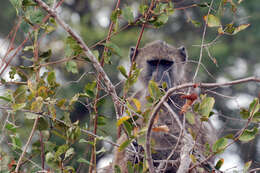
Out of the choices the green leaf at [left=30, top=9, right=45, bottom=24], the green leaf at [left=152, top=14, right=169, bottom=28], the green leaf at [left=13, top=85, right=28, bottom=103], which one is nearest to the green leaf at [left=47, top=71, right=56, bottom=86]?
the green leaf at [left=13, top=85, right=28, bottom=103]

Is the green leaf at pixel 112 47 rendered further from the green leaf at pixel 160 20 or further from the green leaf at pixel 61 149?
the green leaf at pixel 61 149

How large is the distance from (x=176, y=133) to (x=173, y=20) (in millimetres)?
5913

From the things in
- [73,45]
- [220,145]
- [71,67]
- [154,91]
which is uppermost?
[73,45]

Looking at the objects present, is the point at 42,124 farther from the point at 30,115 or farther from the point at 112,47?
the point at 112,47

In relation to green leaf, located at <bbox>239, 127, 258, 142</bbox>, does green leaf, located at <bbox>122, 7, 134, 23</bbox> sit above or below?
above

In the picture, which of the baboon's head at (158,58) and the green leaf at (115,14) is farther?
the baboon's head at (158,58)

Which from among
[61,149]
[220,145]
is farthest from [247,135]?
[61,149]

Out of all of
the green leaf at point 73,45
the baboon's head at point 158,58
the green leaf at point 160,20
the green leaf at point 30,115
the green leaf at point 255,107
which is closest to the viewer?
the green leaf at point 255,107

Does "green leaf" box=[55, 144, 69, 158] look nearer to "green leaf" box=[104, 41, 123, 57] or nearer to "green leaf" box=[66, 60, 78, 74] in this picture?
"green leaf" box=[66, 60, 78, 74]

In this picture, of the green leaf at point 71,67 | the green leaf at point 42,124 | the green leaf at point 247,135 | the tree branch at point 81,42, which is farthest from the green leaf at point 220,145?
the green leaf at point 42,124

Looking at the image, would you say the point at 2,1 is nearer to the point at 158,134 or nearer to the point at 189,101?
the point at 158,134

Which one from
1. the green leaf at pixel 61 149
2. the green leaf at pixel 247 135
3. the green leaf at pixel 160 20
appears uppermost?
the green leaf at pixel 160 20

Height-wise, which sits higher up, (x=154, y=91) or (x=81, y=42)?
(x=81, y=42)

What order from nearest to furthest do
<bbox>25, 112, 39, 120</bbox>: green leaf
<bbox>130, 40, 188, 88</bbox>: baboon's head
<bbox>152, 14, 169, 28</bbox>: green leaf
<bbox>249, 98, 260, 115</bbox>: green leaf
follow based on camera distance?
<bbox>249, 98, 260, 115</bbox>: green leaf < <bbox>25, 112, 39, 120</bbox>: green leaf < <bbox>152, 14, 169, 28</bbox>: green leaf < <bbox>130, 40, 188, 88</bbox>: baboon's head
